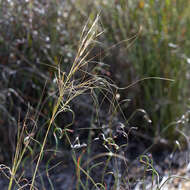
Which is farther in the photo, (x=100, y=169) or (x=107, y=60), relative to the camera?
(x=107, y=60)

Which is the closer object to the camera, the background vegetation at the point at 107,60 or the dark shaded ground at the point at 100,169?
the dark shaded ground at the point at 100,169

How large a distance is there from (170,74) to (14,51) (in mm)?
918

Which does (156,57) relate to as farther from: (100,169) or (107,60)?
(100,169)

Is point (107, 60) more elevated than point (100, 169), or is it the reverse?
point (107, 60)

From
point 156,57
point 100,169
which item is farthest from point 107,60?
point 100,169

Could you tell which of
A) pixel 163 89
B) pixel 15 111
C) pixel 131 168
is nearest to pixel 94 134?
pixel 131 168

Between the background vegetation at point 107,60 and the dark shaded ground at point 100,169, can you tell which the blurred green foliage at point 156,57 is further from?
the dark shaded ground at point 100,169

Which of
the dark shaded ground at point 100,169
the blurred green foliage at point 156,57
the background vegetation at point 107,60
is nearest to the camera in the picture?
the dark shaded ground at point 100,169

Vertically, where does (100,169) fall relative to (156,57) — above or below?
below

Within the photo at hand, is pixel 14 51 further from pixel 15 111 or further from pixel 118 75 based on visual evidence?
pixel 118 75

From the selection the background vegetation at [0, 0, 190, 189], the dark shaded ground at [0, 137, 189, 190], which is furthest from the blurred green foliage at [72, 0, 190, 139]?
the dark shaded ground at [0, 137, 189, 190]

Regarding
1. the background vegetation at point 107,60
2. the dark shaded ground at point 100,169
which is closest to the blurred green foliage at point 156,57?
the background vegetation at point 107,60

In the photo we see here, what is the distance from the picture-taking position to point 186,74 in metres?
2.21

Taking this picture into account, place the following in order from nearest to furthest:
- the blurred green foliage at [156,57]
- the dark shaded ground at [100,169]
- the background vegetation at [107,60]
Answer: the dark shaded ground at [100,169]
the background vegetation at [107,60]
the blurred green foliage at [156,57]
